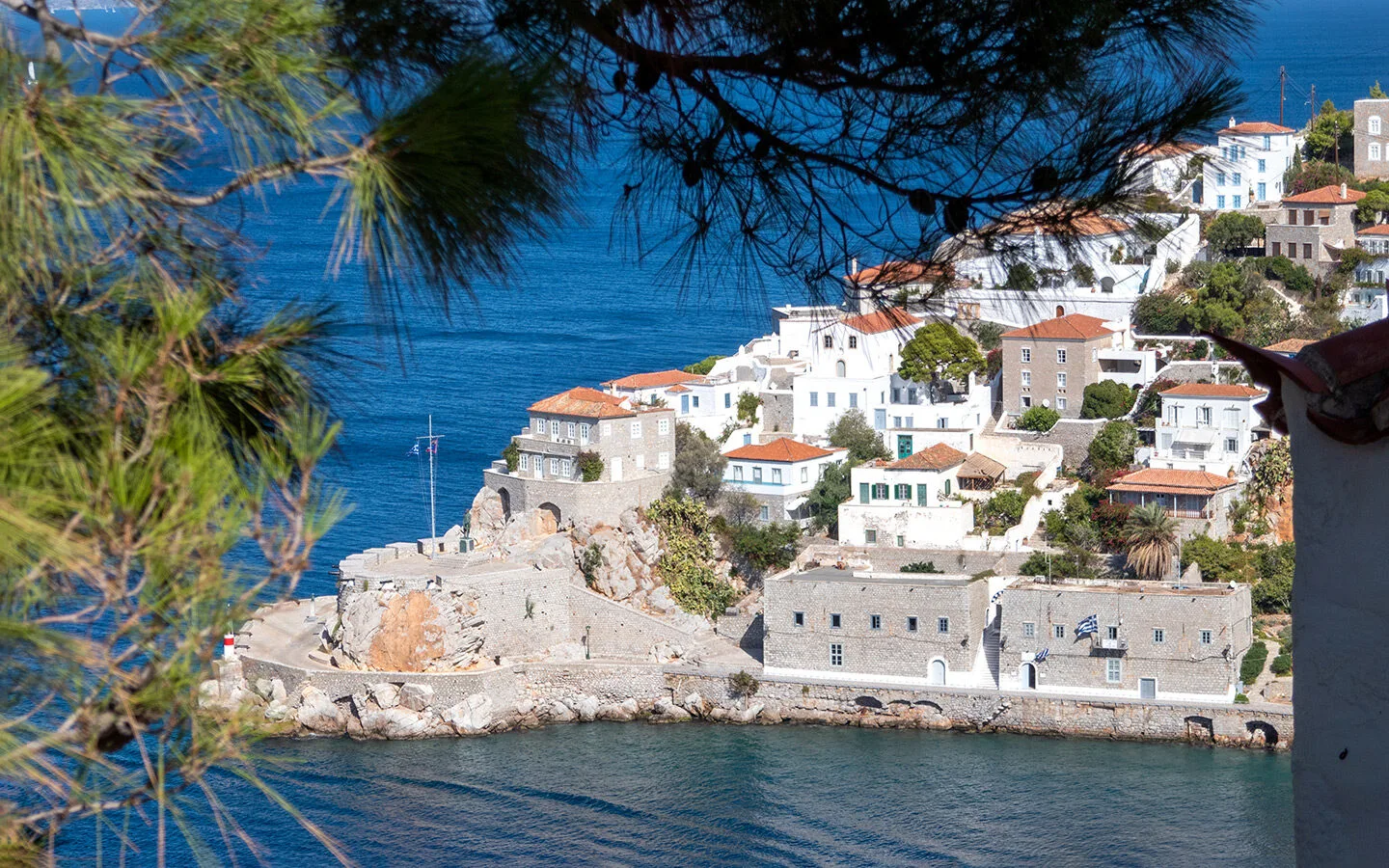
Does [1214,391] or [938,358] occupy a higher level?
[938,358]

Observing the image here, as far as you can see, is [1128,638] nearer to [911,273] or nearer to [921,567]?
[921,567]

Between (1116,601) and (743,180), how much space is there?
15.6m

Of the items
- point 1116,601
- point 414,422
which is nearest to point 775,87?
point 1116,601

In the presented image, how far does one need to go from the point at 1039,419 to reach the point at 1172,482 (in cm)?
274

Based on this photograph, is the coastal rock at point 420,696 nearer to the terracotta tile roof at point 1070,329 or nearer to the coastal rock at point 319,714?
the coastal rock at point 319,714

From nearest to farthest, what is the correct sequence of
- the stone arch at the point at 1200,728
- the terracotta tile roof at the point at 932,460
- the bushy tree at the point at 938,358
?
the stone arch at the point at 1200,728 < the terracotta tile roof at the point at 932,460 < the bushy tree at the point at 938,358

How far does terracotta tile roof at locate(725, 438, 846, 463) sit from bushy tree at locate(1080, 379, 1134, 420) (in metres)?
3.26

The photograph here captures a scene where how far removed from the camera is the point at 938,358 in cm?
2402

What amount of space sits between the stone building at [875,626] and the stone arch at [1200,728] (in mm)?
2388

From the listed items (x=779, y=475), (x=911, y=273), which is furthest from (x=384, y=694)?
(x=911, y=273)

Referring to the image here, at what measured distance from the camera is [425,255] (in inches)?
85.7

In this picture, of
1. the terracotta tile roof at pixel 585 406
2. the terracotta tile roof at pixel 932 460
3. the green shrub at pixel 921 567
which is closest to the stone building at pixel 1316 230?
the terracotta tile roof at pixel 932 460

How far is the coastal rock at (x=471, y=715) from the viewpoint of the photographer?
20391 millimetres

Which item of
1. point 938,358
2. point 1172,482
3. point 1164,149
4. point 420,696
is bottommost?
point 420,696
